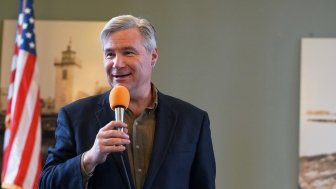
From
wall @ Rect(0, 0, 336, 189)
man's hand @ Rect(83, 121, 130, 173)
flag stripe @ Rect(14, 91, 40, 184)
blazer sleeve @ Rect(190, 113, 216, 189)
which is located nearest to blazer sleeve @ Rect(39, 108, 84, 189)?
man's hand @ Rect(83, 121, 130, 173)

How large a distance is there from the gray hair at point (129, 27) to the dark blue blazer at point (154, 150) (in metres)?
0.20

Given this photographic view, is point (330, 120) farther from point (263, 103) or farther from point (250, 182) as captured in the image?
point (250, 182)

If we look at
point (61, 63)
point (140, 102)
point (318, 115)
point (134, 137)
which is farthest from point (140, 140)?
point (318, 115)

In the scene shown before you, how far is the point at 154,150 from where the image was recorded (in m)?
1.35

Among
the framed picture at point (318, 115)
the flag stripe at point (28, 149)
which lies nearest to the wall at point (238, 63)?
the framed picture at point (318, 115)

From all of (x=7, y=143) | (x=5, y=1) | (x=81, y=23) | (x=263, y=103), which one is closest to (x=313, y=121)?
(x=263, y=103)

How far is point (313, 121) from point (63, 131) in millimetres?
1982

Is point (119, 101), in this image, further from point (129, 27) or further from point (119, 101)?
point (129, 27)

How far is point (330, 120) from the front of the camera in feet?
9.31

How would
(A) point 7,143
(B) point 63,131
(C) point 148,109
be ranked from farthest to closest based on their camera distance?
1. (A) point 7,143
2. (C) point 148,109
3. (B) point 63,131

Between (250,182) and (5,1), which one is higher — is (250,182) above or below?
below

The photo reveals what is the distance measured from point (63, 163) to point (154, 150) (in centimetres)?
28

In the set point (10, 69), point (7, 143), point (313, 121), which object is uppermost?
point (10, 69)

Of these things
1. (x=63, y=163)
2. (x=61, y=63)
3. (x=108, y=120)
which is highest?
(x=61, y=63)
